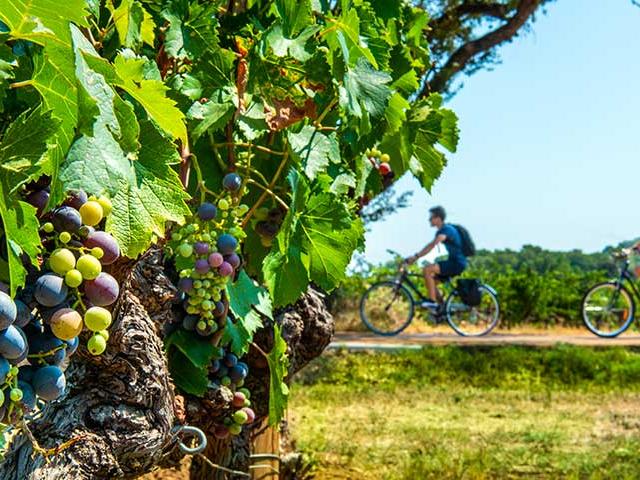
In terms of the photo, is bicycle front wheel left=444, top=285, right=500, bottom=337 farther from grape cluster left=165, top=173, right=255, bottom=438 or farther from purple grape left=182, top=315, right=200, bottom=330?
grape cluster left=165, top=173, right=255, bottom=438

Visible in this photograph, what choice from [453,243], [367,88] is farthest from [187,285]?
[453,243]

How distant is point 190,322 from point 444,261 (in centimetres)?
1060

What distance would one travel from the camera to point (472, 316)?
13789 millimetres

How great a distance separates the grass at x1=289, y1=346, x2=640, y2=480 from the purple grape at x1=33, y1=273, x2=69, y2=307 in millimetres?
4320

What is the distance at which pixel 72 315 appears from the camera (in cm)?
110

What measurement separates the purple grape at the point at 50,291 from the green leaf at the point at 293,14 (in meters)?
0.98

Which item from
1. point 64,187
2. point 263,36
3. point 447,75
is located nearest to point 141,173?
point 64,187

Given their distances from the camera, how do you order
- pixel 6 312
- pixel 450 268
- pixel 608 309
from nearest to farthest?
pixel 6 312 < pixel 450 268 < pixel 608 309

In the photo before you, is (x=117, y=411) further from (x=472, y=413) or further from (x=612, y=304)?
(x=612, y=304)

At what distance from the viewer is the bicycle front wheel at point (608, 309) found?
41.7ft

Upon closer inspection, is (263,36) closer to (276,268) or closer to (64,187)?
(276,268)

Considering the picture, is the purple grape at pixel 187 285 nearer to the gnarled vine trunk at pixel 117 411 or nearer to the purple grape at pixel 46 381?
the gnarled vine trunk at pixel 117 411

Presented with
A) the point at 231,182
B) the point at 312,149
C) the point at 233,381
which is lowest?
the point at 233,381

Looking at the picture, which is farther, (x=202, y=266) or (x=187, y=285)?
(x=187, y=285)
